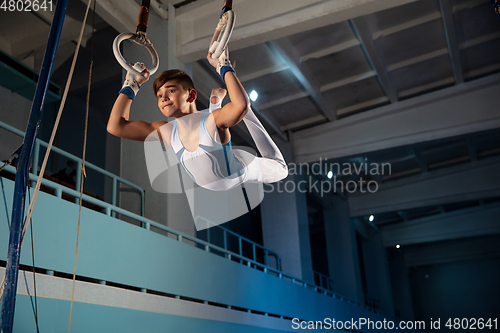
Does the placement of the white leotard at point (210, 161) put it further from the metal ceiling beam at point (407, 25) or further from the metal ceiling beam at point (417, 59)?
the metal ceiling beam at point (417, 59)

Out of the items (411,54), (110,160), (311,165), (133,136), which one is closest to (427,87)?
(411,54)

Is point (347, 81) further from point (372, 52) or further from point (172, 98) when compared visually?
point (172, 98)

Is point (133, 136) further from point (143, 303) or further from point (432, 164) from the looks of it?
point (432, 164)

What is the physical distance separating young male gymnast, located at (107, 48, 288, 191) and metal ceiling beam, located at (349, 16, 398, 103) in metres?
6.62

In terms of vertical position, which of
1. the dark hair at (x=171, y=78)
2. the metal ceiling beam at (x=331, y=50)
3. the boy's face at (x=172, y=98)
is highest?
the metal ceiling beam at (x=331, y=50)

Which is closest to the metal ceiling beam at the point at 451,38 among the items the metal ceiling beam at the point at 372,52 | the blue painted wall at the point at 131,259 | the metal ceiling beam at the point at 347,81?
the metal ceiling beam at the point at 372,52

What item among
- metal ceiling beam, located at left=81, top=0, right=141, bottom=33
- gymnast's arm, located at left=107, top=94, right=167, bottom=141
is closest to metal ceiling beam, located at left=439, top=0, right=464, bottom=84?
metal ceiling beam, located at left=81, top=0, right=141, bottom=33

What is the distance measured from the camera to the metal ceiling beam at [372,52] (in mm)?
8789

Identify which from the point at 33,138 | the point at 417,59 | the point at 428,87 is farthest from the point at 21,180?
the point at 428,87

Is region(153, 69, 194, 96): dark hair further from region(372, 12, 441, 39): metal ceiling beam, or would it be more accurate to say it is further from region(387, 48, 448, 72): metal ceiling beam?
region(387, 48, 448, 72): metal ceiling beam

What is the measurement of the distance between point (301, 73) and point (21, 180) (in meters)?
7.71

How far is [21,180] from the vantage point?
3270 millimetres

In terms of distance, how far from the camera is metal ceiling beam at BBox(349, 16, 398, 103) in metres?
8.79

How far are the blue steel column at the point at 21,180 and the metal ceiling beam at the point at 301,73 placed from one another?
641 cm
